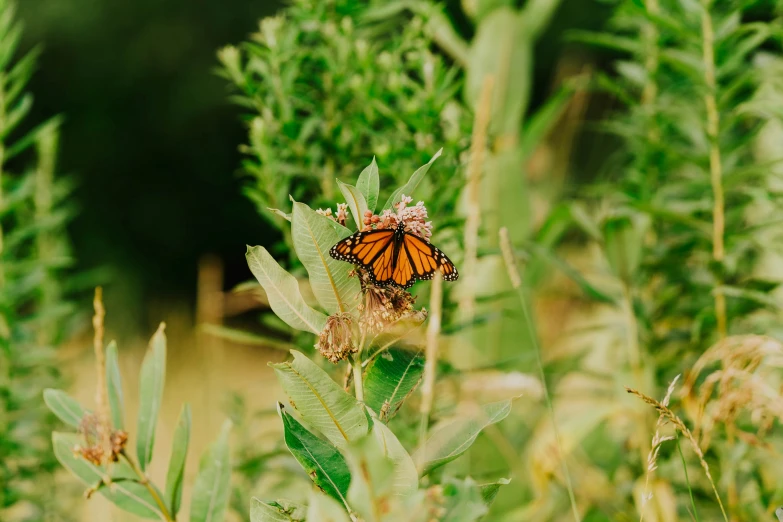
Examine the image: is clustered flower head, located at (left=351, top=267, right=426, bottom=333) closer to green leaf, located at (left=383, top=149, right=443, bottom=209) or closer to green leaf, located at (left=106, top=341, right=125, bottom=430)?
green leaf, located at (left=383, top=149, right=443, bottom=209)

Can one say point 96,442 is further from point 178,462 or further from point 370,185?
point 370,185

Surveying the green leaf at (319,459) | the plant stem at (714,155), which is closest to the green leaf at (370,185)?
the green leaf at (319,459)

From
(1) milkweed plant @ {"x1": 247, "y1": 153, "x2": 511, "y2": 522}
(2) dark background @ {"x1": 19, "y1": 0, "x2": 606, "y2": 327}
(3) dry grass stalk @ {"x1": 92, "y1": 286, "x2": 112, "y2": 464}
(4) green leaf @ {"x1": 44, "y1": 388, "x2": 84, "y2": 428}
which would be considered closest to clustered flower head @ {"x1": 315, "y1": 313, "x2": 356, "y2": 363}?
(1) milkweed plant @ {"x1": 247, "y1": 153, "x2": 511, "y2": 522}

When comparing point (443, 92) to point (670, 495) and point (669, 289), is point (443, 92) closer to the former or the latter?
A: point (669, 289)

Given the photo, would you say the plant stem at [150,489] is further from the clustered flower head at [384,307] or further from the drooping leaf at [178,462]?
the clustered flower head at [384,307]

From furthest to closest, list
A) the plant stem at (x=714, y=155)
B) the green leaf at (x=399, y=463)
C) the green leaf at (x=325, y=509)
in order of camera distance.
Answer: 1. the plant stem at (x=714, y=155)
2. the green leaf at (x=399, y=463)
3. the green leaf at (x=325, y=509)

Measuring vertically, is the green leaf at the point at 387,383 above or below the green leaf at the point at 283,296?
below
